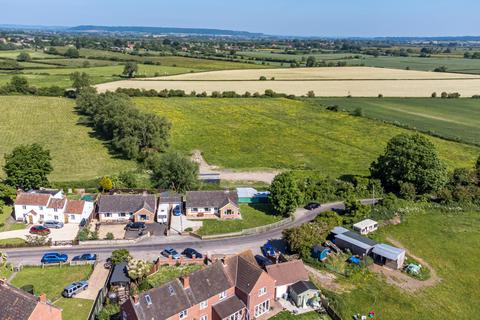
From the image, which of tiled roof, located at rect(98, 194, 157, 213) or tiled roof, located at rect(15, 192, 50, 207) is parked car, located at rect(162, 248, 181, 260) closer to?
tiled roof, located at rect(98, 194, 157, 213)

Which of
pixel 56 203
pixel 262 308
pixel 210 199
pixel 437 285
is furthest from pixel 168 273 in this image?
pixel 437 285

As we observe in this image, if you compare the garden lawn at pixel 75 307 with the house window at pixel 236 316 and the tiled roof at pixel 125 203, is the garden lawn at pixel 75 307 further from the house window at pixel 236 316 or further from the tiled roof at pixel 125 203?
the tiled roof at pixel 125 203

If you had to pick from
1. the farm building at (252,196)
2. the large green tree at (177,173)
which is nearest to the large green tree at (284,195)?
the farm building at (252,196)

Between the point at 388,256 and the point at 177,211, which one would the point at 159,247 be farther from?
the point at 388,256

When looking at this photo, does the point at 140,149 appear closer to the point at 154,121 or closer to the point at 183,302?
the point at 154,121

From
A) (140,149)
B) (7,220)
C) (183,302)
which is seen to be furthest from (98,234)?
(140,149)

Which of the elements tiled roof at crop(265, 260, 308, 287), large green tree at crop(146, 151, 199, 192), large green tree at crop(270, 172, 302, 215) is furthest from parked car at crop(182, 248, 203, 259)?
large green tree at crop(146, 151, 199, 192)
